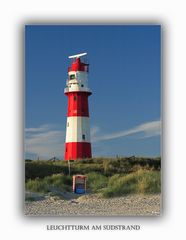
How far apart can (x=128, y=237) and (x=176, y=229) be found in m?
0.41

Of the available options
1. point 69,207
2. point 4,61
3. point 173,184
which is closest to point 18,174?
point 69,207

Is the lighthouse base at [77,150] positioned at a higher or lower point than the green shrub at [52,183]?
higher

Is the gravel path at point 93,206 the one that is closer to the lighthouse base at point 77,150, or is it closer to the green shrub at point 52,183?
the green shrub at point 52,183

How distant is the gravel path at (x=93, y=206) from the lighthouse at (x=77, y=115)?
38 cm

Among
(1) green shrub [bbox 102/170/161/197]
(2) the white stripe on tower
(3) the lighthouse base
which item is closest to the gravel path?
(1) green shrub [bbox 102/170/161/197]

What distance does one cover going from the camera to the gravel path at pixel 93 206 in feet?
18.2

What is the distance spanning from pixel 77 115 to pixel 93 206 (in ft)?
2.61

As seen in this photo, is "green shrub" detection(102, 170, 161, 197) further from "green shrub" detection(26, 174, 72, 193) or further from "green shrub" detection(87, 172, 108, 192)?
"green shrub" detection(26, 174, 72, 193)

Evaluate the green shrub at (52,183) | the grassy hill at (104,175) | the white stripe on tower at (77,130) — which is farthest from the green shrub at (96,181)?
the white stripe on tower at (77,130)

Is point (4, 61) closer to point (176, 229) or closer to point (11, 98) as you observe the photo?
point (11, 98)

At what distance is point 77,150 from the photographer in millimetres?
5754

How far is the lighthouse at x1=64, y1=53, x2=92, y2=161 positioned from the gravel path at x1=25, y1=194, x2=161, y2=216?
0.38m

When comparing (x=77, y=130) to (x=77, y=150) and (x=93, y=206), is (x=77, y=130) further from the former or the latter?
(x=93, y=206)

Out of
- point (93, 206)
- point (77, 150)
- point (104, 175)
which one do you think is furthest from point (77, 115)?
point (93, 206)
